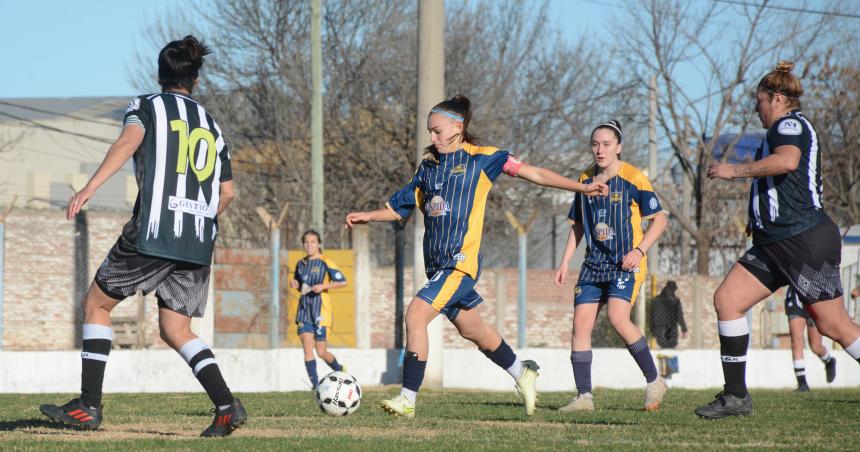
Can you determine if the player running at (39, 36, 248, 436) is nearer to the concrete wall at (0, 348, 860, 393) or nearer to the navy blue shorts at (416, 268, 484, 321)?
the navy blue shorts at (416, 268, 484, 321)

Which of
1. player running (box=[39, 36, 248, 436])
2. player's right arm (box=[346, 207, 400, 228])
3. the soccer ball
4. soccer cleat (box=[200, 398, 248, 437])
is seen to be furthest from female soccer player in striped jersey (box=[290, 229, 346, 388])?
soccer cleat (box=[200, 398, 248, 437])

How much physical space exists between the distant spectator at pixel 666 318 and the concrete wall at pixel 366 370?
4.57 ft

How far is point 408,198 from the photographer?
759 centimetres

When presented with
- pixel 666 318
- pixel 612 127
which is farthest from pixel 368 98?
pixel 612 127

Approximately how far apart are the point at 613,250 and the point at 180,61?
3752 millimetres

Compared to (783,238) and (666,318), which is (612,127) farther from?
(666,318)

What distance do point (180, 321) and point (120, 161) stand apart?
907mm

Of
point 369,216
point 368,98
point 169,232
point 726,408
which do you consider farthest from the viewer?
point 368,98

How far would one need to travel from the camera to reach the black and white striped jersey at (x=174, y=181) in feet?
19.2

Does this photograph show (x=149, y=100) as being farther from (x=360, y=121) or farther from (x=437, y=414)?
(x=360, y=121)

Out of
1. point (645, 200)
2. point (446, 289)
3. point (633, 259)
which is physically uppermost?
point (645, 200)

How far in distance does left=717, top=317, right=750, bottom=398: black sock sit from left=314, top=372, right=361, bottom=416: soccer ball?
242 cm

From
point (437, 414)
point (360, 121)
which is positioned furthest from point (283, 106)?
point (437, 414)

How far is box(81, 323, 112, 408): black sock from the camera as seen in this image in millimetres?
6094
